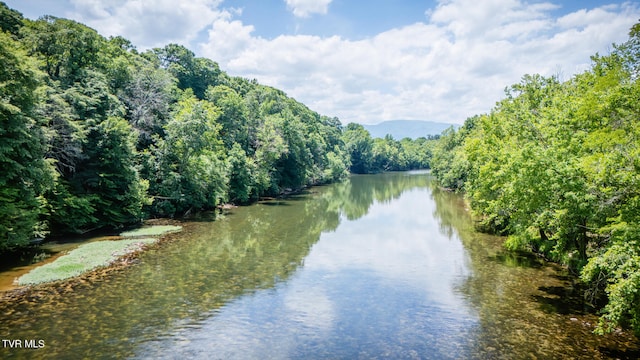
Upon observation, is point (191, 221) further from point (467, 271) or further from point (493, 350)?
point (493, 350)

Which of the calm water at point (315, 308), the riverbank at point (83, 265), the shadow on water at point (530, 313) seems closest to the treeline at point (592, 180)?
the shadow on water at point (530, 313)

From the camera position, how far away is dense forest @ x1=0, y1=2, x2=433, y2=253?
22.6m

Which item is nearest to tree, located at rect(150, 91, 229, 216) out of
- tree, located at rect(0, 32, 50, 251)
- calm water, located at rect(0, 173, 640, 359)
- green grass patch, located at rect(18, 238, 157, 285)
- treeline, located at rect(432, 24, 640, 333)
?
calm water, located at rect(0, 173, 640, 359)

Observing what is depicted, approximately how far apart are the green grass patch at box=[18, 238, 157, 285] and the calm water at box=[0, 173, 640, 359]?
2.17 meters

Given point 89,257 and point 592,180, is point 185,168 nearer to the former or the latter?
point 89,257

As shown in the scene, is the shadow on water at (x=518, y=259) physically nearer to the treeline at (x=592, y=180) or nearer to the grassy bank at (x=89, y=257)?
the treeline at (x=592, y=180)

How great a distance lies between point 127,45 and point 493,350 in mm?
70315

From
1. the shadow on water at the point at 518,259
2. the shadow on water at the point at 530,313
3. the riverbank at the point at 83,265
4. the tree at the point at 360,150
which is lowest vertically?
the shadow on water at the point at 530,313

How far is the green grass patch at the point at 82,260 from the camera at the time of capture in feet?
70.2

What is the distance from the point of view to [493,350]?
1488 centimetres

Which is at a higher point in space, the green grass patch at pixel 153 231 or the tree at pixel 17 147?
the tree at pixel 17 147

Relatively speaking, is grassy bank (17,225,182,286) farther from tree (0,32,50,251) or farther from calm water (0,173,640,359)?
tree (0,32,50,251)

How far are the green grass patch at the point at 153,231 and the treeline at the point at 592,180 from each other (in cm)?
2698

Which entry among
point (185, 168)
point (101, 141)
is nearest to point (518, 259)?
point (101, 141)
